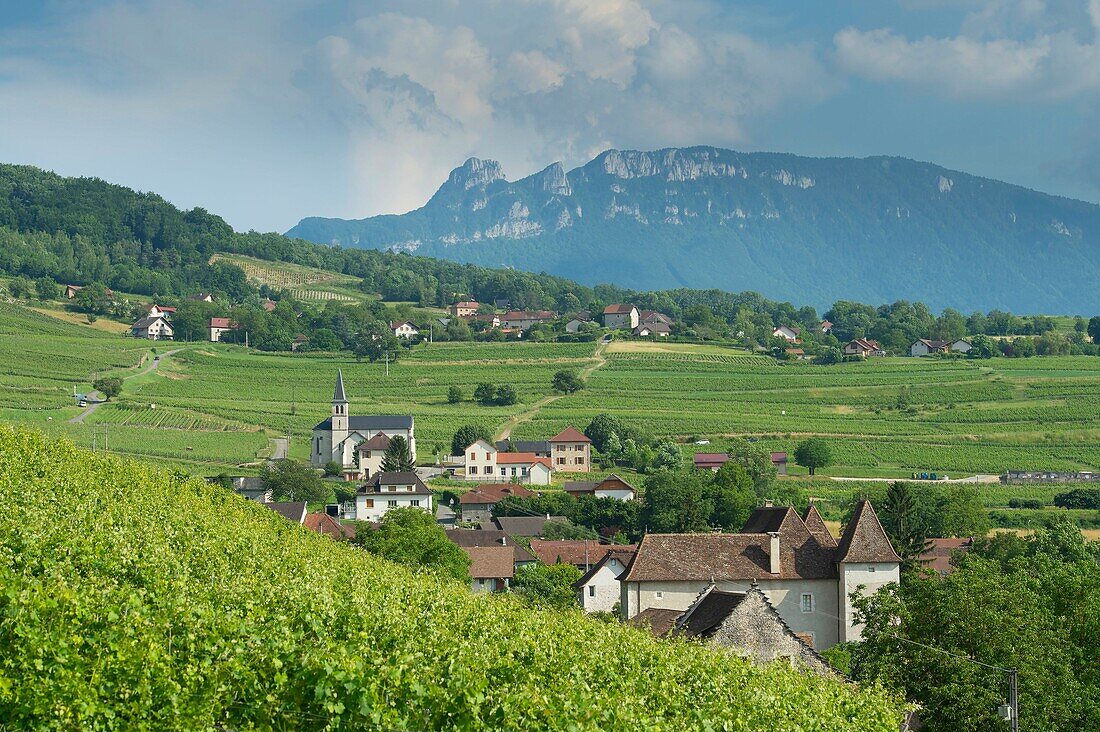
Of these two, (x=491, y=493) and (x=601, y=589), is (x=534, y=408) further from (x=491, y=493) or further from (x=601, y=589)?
(x=601, y=589)

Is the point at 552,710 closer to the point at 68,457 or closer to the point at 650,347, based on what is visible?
the point at 68,457

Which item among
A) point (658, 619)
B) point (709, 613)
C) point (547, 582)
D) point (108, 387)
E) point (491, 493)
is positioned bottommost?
point (547, 582)

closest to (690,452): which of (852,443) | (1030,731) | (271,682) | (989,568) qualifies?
(852,443)

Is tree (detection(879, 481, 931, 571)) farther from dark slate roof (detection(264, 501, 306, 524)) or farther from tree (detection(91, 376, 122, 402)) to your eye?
tree (detection(91, 376, 122, 402))

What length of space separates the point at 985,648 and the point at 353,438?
286 feet

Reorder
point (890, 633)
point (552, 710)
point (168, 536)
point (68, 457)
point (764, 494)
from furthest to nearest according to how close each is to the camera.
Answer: point (764, 494), point (68, 457), point (890, 633), point (168, 536), point (552, 710)

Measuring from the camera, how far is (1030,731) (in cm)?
3488

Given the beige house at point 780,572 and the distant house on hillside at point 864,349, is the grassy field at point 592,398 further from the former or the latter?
the beige house at point 780,572

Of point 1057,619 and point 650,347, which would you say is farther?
point 650,347

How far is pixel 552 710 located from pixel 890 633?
2286cm

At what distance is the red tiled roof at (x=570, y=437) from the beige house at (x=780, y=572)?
211 ft

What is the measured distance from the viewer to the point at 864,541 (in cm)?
5238

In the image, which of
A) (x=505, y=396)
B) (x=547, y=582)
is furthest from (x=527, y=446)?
(x=547, y=582)

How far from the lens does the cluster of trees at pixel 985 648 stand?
35406 mm
